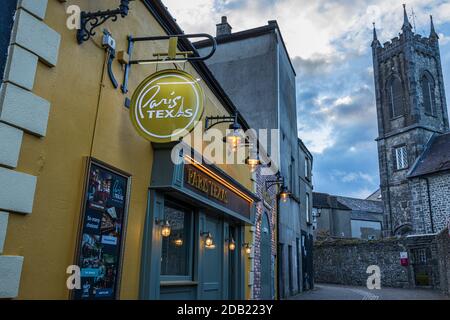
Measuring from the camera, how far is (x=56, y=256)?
14.3ft

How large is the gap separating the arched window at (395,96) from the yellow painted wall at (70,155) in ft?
128

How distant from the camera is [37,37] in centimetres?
429

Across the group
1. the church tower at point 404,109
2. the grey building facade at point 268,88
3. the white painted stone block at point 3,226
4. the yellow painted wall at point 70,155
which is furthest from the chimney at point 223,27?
the church tower at point 404,109

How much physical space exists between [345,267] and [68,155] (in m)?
29.6

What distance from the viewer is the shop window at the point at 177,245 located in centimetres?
714

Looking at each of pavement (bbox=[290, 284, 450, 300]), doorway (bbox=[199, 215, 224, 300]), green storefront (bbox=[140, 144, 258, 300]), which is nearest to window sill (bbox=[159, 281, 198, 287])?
green storefront (bbox=[140, 144, 258, 300])

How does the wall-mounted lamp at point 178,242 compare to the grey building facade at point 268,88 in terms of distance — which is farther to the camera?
the grey building facade at point 268,88

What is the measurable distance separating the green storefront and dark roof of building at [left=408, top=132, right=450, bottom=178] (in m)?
25.7

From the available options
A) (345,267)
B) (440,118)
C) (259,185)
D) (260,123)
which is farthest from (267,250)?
(440,118)

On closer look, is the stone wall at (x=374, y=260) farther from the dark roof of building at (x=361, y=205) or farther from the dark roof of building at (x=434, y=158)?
the dark roof of building at (x=361, y=205)

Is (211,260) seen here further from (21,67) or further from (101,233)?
(21,67)

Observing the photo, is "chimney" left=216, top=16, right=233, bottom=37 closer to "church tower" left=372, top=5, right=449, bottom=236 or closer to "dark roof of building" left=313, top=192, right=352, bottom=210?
"church tower" left=372, top=5, right=449, bottom=236

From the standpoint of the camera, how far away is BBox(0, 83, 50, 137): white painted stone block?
153 inches

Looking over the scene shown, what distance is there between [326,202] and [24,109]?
161ft
